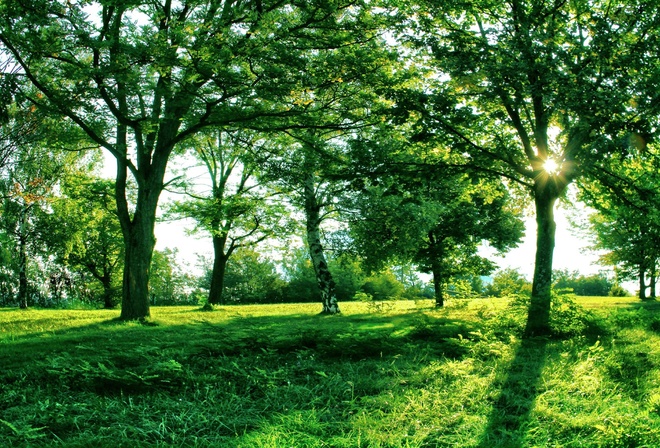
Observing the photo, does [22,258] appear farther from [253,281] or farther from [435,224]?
[253,281]

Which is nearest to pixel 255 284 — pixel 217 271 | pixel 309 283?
pixel 309 283

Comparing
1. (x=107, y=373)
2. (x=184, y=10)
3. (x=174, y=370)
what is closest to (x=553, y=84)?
(x=174, y=370)

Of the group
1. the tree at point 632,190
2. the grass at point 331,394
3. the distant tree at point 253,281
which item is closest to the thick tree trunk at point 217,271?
the grass at point 331,394

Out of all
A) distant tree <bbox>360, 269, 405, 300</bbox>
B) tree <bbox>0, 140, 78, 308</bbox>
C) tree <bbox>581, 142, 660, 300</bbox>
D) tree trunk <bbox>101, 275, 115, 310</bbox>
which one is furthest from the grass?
distant tree <bbox>360, 269, 405, 300</bbox>

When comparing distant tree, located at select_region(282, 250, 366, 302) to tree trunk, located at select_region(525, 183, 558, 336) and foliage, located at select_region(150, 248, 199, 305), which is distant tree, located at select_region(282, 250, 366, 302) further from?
tree trunk, located at select_region(525, 183, 558, 336)

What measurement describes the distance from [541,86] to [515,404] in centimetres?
572

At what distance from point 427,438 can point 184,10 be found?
13248 mm

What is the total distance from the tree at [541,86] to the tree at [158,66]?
2614mm

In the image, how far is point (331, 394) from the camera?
16.8ft

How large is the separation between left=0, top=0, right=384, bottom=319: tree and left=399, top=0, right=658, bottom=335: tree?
2614 millimetres

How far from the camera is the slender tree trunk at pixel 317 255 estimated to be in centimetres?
1878

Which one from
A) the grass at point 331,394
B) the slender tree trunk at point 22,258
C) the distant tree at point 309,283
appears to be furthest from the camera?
the distant tree at point 309,283

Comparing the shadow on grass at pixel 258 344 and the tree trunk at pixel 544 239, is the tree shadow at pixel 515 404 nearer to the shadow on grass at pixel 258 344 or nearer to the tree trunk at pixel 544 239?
the shadow on grass at pixel 258 344

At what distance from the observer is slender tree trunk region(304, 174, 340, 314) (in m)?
18.8
